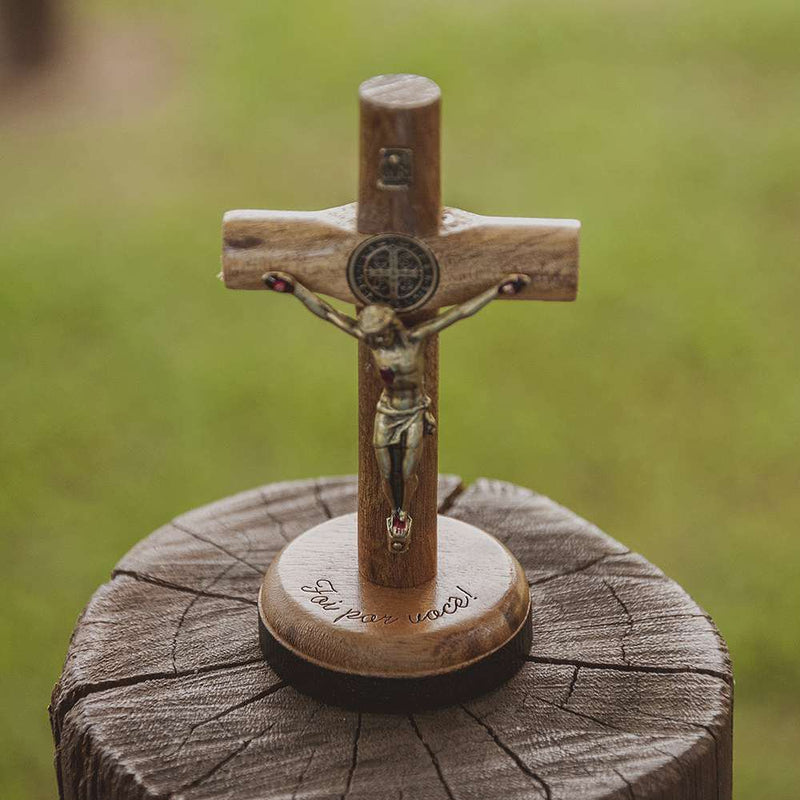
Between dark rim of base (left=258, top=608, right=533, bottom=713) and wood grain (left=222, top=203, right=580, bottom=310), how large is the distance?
1.88 feet

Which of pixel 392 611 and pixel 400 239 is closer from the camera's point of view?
pixel 400 239

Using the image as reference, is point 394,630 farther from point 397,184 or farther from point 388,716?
point 397,184

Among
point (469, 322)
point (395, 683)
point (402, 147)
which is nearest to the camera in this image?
point (402, 147)

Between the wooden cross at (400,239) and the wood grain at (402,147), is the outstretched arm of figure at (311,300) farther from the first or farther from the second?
the wood grain at (402,147)

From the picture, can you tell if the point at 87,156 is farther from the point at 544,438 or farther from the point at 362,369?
the point at 362,369

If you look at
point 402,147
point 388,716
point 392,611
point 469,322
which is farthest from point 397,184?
point 469,322

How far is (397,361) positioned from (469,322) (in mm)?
3191

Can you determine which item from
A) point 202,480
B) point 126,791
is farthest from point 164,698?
point 202,480

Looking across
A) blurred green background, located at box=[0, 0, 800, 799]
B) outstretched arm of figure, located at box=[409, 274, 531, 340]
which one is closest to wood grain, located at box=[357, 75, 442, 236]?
outstretched arm of figure, located at box=[409, 274, 531, 340]

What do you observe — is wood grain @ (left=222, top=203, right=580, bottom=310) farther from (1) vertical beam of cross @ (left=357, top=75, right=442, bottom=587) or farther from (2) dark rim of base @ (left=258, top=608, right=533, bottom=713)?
(2) dark rim of base @ (left=258, top=608, right=533, bottom=713)

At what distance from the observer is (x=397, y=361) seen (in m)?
2.09

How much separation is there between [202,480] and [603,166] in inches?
95.4

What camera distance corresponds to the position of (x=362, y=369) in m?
2.20

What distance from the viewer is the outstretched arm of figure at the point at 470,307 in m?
2.10
